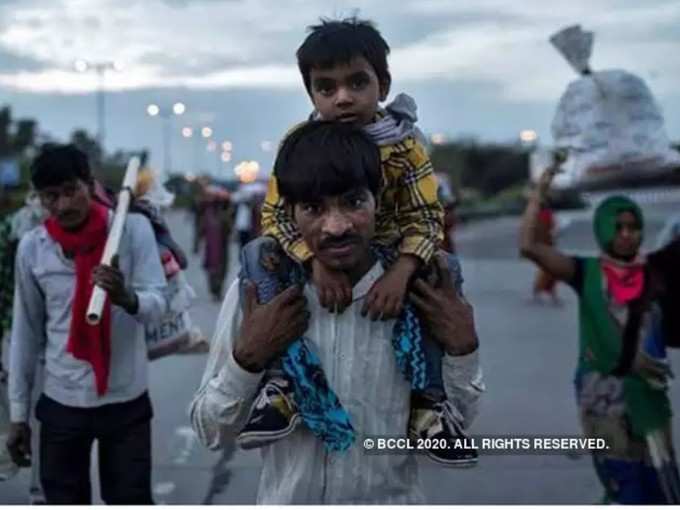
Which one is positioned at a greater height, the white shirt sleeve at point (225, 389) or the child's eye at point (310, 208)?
the child's eye at point (310, 208)

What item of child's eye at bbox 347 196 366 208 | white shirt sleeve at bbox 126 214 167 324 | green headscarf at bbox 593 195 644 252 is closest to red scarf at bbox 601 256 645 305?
green headscarf at bbox 593 195 644 252

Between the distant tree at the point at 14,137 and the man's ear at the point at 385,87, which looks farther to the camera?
the distant tree at the point at 14,137

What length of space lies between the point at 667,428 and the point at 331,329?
237 centimetres

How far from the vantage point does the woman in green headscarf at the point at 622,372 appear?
3.97 m

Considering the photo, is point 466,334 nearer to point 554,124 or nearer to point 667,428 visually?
point 554,124

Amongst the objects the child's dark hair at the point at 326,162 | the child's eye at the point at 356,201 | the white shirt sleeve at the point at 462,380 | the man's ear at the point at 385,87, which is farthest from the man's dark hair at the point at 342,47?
the white shirt sleeve at the point at 462,380

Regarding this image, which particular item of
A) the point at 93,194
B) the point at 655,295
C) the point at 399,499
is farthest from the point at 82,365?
the point at 655,295

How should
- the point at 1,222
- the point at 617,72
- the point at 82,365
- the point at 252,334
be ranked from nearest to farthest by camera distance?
the point at 252,334
the point at 82,365
the point at 617,72
the point at 1,222

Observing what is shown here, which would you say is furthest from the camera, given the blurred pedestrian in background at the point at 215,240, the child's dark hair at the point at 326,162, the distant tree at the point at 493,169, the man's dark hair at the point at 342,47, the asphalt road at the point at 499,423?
the distant tree at the point at 493,169

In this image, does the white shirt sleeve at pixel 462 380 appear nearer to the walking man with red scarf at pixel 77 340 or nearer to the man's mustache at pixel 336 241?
the man's mustache at pixel 336 241

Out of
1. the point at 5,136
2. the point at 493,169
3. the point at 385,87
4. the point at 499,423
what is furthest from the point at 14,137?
the point at 385,87

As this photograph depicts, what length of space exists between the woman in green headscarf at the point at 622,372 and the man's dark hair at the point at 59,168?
160 cm

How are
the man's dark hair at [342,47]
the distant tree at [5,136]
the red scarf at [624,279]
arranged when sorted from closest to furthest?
the man's dark hair at [342,47] → the red scarf at [624,279] → the distant tree at [5,136]

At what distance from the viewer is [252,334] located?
6.46ft
